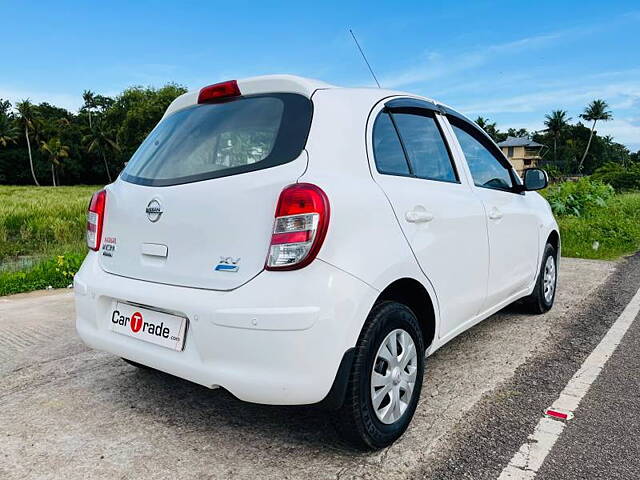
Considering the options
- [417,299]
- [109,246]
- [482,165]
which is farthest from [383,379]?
[482,165]

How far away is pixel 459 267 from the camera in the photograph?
113 inches

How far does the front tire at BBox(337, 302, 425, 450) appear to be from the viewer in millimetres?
2154

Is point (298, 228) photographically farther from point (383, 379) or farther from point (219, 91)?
point (219, 91)

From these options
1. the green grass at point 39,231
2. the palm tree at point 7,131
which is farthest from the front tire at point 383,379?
the palm tree at point 7,131

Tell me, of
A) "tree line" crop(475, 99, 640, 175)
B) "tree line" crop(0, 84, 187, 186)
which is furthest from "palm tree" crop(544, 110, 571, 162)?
"tree line" crop(0, 84, 187, 186)

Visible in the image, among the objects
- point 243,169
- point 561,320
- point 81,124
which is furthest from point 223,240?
point 81,124

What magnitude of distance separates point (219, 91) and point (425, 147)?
116cm

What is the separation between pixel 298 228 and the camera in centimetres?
203

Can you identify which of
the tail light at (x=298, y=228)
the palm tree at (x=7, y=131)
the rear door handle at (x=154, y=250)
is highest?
the palm tree at (x=7, y=131)

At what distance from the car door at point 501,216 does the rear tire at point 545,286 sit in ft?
0.93

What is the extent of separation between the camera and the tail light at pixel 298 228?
201 centimetres

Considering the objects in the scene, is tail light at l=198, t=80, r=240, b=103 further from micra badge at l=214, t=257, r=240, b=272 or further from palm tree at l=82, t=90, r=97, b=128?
palm tree at l=82, t=90, r=97, b=128

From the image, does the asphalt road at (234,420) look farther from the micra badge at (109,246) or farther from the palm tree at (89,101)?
the palm tree at (89,101)

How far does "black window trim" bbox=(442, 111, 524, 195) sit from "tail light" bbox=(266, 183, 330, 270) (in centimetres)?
159
